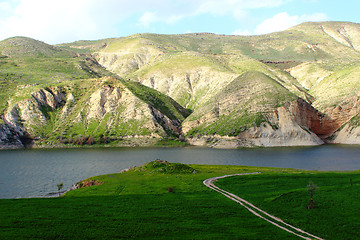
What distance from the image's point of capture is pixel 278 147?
513 ft

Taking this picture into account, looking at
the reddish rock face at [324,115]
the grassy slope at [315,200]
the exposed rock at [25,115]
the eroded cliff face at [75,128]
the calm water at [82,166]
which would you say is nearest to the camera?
the grassy slope at [315,200]

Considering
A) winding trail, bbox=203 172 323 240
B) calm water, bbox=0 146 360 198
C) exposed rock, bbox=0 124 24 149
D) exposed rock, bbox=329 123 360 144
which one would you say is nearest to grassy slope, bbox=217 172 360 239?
winding trail, bbox=203 172 323 240

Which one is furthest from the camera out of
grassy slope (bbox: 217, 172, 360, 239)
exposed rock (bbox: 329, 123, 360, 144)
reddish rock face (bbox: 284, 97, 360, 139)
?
reddish rock face (bbox: 284, 97, 360, 139)

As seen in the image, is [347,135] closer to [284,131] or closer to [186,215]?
[284,131]

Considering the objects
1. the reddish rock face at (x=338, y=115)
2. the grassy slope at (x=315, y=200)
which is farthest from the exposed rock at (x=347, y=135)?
the grassy slope at (x=315, y=200)

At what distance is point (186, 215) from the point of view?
31859 mm

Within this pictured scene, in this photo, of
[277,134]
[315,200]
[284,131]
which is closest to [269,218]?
[315,200]

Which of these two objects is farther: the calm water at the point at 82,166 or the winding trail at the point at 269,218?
the calm water at the point at 82,166

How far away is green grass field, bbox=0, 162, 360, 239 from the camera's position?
26078mm

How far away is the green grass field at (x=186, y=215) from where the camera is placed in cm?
2608

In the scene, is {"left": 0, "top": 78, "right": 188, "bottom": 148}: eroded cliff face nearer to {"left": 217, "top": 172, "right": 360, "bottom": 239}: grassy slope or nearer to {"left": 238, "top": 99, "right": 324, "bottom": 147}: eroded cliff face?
{"left": 238, "top": 99, "right": 324, "bottom": 147}: eroded cliff face

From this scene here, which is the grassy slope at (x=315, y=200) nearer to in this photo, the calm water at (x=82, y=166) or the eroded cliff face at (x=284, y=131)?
the calm water at (x=82, y=166)

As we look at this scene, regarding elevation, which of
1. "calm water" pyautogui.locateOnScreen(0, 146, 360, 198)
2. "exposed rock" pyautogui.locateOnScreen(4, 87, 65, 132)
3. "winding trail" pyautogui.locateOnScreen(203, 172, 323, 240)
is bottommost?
"calm water" pyautogui.locateOnScreen(0, 146, 360, 198)

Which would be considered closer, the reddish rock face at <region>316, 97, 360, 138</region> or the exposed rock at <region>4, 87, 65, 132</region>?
the reddish rock face at <region>316, 97, 360, 138</region>
